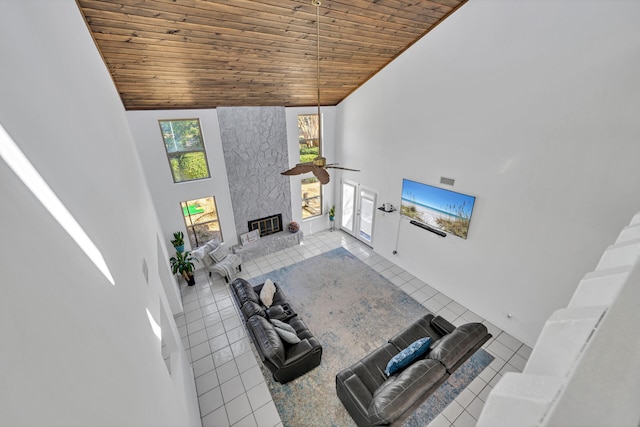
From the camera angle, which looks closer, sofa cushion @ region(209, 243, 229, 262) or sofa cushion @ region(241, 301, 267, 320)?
sofa cushion @ region(241, 301, 267, 320)

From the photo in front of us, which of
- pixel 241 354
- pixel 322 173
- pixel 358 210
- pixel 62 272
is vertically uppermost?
pixel 62 272

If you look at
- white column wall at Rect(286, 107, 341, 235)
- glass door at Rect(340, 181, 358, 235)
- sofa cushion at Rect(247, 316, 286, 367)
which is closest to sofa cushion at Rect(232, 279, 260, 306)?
sofa cushion at Rect(247, 316, 286, 367)

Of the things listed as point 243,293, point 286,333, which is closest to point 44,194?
point 286,333

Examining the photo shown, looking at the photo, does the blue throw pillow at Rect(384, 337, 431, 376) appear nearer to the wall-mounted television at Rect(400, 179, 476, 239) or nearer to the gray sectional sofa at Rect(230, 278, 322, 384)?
the gray sectional sofa at Rect(230, 278, 322, 384)

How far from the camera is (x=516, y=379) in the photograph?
1.61ft

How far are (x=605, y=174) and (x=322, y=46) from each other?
4.37m

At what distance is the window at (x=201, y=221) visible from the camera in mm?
6430

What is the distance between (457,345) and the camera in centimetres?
332

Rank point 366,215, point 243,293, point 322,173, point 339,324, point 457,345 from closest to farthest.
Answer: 1. point 457,345
2. point 322,173
3. point 243,293
4. point 339,324
5. point 366,215

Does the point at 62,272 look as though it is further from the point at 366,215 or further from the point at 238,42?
the point at 366,215

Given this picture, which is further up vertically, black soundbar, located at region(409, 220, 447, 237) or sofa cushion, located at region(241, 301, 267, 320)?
black soundbar, located at region(409, 220, 447, 237)

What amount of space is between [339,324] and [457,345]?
221 cm

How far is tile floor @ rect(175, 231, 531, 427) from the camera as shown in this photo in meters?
3.56

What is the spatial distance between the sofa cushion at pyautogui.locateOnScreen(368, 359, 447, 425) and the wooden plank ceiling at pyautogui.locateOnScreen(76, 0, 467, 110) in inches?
187
